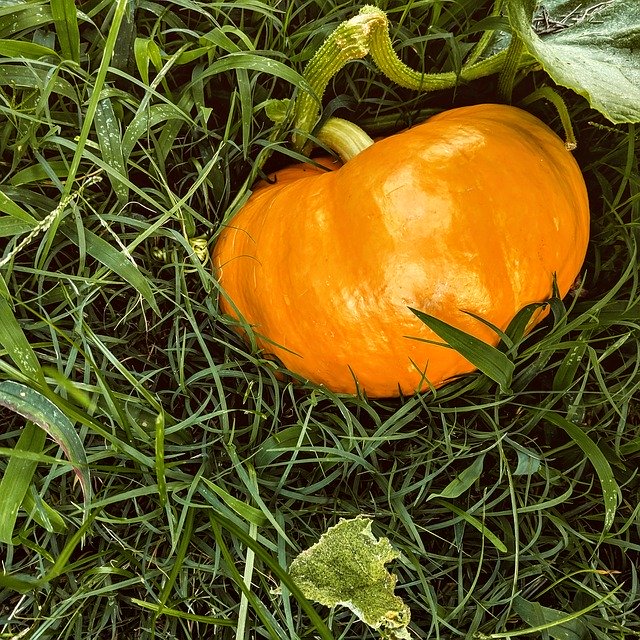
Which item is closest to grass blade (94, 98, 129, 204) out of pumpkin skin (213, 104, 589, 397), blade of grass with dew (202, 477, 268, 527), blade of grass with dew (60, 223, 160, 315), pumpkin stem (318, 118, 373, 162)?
blade of grass with dew (60, 223, 160, 315)

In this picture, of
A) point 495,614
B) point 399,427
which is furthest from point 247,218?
point 495,614

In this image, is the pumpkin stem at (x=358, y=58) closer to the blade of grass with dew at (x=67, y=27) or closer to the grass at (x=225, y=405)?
the grass at (x=225, y=405)

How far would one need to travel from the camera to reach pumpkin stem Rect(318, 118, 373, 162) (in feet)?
3.87

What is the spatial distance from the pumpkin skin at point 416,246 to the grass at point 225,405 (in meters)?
0.10

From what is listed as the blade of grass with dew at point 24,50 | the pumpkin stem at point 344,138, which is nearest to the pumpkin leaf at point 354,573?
the pumpkin stem at point 344,138

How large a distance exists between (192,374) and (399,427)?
386 millimetres

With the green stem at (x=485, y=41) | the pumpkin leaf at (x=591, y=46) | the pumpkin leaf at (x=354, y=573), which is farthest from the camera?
the green stem at (x=485, y=41)

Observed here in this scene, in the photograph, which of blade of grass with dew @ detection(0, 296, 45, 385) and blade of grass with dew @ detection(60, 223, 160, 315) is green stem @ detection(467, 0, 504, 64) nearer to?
blade of grass with dew @ detection(60, 223, 160, 315)

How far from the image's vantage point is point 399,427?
114 cm

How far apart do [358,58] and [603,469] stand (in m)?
0.77

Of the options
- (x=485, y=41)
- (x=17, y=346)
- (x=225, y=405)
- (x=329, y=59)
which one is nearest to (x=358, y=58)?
(x=329, y=59)

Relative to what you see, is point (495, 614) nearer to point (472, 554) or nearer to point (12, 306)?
point (472, 554)

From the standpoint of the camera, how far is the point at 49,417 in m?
1.03

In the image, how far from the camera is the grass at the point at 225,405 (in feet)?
3.55
